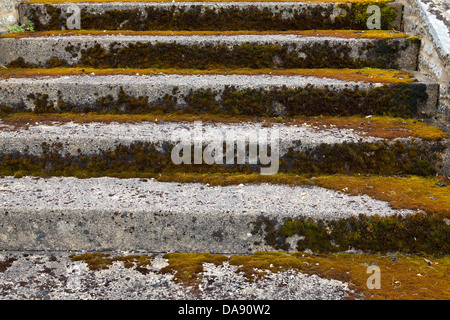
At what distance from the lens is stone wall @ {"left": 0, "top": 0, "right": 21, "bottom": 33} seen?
3410 millimetres

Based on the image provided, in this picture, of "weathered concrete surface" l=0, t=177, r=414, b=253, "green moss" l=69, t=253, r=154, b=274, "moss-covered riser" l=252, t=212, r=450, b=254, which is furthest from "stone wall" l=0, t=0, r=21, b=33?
"moss-covered riser" l=252, t=212, r=450, b=254

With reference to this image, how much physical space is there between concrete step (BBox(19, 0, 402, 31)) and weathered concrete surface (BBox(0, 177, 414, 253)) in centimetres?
201

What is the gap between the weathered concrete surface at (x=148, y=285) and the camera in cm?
177

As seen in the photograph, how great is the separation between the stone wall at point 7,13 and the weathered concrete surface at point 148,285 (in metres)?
2.42

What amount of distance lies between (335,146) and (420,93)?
86 cm

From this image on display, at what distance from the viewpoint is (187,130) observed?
262 centimetres

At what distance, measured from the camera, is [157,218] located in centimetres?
209

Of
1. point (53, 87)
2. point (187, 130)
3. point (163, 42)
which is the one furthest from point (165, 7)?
point (187, 130)

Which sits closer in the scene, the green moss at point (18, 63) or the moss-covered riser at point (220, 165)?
the moss-covered riser at point (220, 165)

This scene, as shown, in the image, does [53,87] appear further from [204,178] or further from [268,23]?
[268,23]

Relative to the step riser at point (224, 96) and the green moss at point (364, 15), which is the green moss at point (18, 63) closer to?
the step riser at point (224, 96)

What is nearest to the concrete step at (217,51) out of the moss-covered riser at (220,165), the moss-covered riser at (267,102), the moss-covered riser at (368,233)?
the moss-covered riser at (267,102)

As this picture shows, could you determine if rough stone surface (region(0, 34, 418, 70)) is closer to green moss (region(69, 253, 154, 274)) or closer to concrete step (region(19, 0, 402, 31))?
concrete step (region(19, 0, 402, 31))
